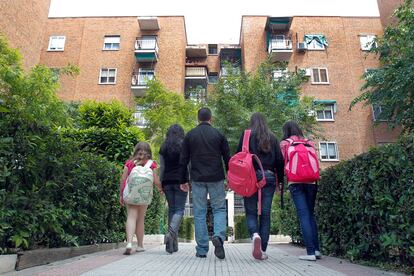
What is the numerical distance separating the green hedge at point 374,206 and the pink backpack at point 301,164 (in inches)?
19.7

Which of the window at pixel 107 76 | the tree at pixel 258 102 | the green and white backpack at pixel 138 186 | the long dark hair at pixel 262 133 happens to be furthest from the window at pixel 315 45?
the green and white backpack at pixel 138 186

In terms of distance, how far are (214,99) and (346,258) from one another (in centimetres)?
1445

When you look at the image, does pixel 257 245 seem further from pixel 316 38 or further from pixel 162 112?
pixel 316 38

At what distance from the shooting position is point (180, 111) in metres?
20.9

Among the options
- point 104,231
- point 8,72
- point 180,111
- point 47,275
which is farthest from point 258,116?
point 180,111

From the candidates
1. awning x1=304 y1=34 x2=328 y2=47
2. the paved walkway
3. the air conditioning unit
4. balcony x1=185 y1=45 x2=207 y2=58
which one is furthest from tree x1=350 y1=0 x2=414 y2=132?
balcony x1=185 y1=45 x2=207 y2=58

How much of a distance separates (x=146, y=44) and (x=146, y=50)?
87 centimetres

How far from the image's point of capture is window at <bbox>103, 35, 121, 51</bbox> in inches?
1226

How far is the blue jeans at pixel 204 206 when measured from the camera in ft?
17.0

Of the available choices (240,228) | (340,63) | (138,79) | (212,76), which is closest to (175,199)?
(240,228)

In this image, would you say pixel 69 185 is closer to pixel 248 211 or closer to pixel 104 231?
pixel 104 231

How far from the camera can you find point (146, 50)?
29.9m

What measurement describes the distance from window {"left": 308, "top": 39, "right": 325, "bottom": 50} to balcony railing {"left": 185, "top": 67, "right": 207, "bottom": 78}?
9488 mm

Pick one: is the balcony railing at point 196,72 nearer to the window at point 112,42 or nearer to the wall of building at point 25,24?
the window at point 112,42
